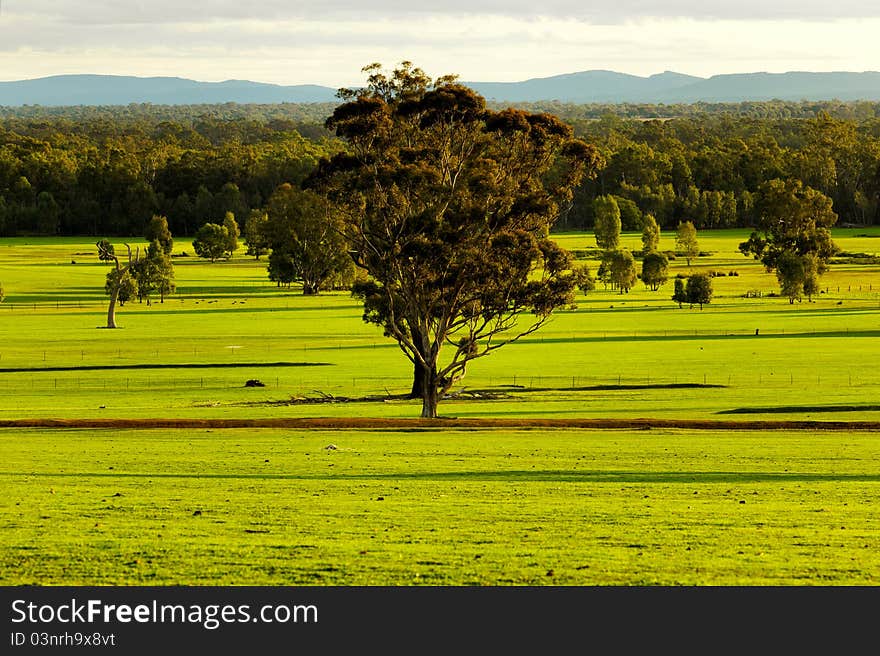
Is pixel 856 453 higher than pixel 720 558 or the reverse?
the reverse

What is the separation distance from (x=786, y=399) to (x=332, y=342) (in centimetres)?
3947

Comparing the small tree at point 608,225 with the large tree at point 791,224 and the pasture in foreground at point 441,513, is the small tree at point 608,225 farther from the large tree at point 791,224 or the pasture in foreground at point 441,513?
the pasture in foreground at point 441,513

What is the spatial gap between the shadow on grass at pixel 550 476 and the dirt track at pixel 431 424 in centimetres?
1146

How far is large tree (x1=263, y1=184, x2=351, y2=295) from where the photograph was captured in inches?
5017

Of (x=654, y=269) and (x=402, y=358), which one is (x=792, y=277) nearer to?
(x=654, y=269)

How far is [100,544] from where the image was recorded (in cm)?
1534

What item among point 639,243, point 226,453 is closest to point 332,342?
point 226,453

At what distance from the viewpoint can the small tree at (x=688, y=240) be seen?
518 ft

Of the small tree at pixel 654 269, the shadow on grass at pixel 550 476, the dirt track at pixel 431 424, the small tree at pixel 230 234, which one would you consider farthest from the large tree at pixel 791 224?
the shadow on grass at pixel 550 476

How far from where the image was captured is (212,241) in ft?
562

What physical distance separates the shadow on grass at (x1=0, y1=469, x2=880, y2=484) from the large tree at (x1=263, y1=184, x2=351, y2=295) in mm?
102420

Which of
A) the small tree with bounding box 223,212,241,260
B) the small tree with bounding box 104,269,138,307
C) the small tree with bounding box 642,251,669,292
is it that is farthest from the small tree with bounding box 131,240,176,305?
the small tree with bounding box 223,212,241,260

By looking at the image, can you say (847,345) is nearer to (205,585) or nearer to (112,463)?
(112,463)
